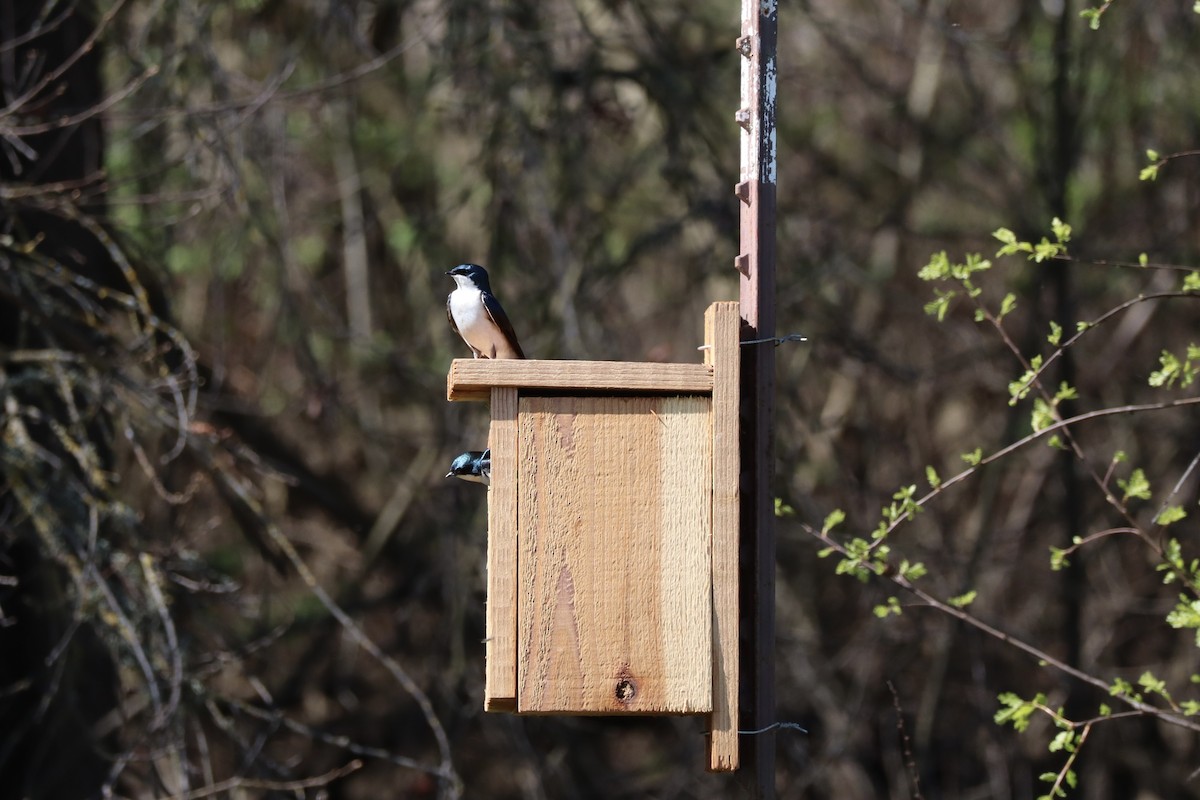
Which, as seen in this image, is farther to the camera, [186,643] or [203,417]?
[203,417]

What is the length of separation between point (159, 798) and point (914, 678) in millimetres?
5873

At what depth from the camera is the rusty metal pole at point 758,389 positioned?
8.71 ft

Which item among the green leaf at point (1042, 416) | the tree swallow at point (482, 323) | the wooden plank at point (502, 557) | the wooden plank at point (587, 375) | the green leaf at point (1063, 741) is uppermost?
the tree swallow at point (482, 323)

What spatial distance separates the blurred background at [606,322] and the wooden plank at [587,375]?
2770 mm

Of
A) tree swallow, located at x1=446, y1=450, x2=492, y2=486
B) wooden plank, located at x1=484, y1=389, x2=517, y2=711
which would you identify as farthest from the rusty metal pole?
tree swallow, located at x1=446, y1=450, x2=492, y2=486

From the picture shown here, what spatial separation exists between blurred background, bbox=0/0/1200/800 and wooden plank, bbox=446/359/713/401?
2.77 meters

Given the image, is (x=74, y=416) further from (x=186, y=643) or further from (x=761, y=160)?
(x=761, y=160)

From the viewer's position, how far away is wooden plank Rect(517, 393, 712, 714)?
263cm

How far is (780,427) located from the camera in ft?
21.7

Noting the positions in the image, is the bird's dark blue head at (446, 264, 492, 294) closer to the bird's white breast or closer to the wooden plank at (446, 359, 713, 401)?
the bird's white breast

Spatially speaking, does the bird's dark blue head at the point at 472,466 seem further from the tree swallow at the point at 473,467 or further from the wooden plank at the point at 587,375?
the wooden plank at the point at 587,375

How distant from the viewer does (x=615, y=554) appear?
8.70ft

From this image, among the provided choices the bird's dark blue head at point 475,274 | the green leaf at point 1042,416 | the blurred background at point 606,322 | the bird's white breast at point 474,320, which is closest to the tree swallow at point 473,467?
the bird's white breast at point 474,320

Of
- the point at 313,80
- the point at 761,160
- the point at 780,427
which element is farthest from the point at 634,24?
the point at 761,160
